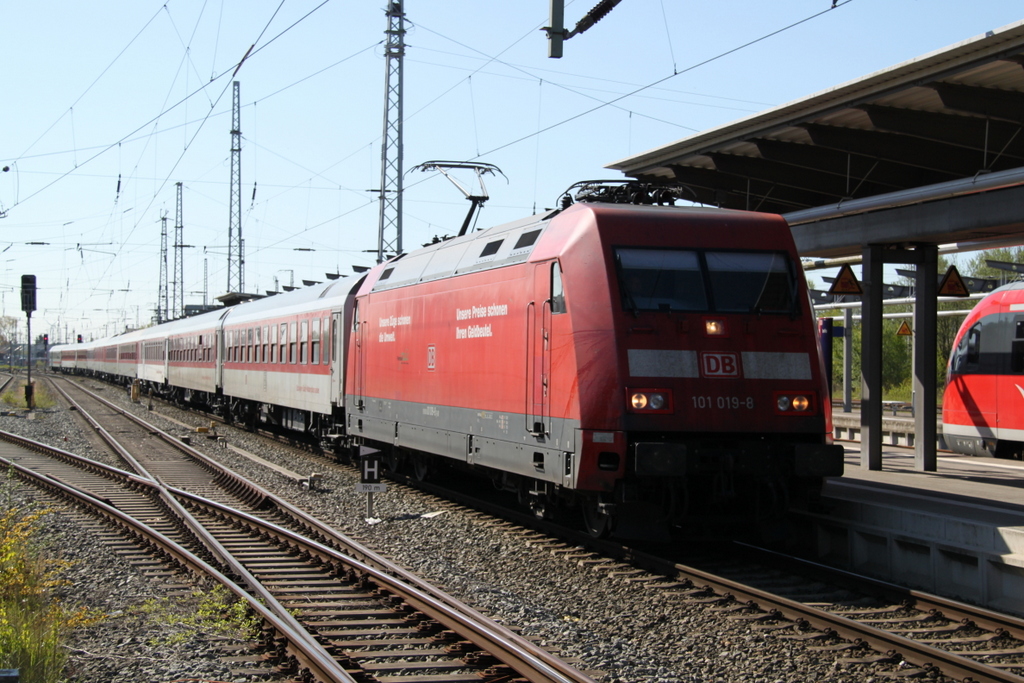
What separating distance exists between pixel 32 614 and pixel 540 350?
16.1 ft

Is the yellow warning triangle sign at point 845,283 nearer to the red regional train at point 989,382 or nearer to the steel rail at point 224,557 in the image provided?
the red regional train at point 989,382

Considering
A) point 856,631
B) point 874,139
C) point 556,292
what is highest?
point 874,139

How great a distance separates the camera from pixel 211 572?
29.1 ft

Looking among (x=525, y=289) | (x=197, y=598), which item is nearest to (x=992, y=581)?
(x=525, y=289)

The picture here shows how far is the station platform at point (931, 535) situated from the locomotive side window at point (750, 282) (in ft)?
7.04

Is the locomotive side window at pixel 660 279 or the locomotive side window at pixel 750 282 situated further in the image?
the locomotive side window at pixel 750 282

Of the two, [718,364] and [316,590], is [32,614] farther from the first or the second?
[718,364]

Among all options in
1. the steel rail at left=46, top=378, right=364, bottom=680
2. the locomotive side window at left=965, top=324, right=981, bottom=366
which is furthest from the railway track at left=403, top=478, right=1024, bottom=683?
the locomotive side window at left=965, top=324, right=981, bottom=366

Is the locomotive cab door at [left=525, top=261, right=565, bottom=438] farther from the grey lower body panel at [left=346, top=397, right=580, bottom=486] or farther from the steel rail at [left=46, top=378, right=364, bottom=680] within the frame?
the steel rail at [left=46, top=378, right=364, bottom=680]

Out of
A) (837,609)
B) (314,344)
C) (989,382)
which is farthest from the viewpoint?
(314,344)

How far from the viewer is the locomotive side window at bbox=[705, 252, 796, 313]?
30.5 feet

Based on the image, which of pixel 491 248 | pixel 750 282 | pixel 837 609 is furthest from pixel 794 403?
Answer: pixel 491 248

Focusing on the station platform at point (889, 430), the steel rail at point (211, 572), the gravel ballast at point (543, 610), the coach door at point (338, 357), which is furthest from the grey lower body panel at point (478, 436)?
the station platform at point (889, 430)

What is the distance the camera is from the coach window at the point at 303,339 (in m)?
20.4
